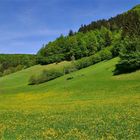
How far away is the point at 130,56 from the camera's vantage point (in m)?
93.8

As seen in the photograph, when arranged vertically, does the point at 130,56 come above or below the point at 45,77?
above

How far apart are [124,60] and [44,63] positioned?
7925cm

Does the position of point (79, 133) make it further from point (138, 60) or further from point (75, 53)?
point (75, 53)

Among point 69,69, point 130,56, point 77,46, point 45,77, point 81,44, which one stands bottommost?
point 45,77

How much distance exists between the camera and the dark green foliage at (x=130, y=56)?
305ft

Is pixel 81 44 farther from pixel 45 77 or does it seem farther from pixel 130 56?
pixel 130 56

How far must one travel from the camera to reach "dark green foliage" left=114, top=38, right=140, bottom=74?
9303 centimetres

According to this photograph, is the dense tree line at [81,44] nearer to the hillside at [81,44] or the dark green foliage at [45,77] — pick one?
the hillside at [81,44]

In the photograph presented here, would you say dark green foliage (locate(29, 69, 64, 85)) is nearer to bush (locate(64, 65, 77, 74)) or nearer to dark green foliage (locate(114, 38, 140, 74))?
bush (locate(64, 65, 77, 74))

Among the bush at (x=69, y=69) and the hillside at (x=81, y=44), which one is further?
the hillside at (x=81, y=44)

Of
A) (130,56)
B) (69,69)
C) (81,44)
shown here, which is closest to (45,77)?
(69,69)

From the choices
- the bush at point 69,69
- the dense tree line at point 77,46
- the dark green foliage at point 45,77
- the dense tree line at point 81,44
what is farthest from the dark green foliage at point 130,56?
the dense tree line at point 77,46

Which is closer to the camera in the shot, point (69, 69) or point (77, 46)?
point (69, 69)

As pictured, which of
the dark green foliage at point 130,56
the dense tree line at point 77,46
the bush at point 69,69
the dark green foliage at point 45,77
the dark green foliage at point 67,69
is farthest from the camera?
the dense tree line at point 77,46
